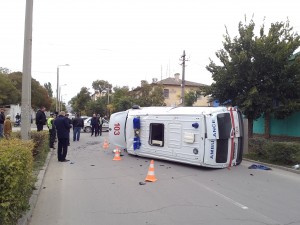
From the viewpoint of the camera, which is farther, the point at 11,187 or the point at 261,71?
the point at 261,71

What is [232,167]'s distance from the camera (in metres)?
11.4

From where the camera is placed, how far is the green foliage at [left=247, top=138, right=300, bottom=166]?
11.6 metres

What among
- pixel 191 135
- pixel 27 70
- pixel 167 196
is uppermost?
pixel 27 70

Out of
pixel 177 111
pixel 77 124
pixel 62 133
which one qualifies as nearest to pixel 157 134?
pixel 177 111

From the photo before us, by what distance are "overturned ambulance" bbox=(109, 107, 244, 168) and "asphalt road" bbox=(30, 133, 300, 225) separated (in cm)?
49

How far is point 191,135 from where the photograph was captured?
11.0 meters

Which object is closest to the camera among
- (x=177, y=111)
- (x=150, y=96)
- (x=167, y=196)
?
(x=167, y=196)

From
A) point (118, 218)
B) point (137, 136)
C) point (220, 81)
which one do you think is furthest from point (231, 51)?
point (118, 218)

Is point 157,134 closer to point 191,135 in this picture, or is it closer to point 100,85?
point 191,135

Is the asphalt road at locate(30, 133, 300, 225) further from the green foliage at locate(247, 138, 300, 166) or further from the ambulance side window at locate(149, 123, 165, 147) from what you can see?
the ambulance side window at locate(149, 123, 165, 147)

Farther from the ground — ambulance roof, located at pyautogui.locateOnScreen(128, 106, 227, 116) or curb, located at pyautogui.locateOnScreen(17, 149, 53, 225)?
ambulance roof, located at pyautogui.locateOnScreen(128, 106, 227, 116)

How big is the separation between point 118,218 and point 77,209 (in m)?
0.97

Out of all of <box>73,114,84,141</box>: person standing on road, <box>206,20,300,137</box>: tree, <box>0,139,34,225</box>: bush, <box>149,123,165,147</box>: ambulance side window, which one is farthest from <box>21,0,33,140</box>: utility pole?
<box>73,114,84,141</box>: person standing on road

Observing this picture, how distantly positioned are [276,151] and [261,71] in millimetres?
5229
